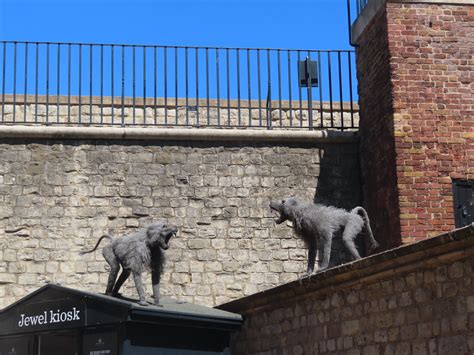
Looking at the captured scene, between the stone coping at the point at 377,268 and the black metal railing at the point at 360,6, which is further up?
the black metal railing at the point at 360,6

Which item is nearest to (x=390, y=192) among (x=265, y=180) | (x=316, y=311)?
(x=265, y=180)

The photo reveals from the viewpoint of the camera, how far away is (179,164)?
1404 cm

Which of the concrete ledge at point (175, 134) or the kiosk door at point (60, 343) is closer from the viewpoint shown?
the kiosk door at point (60, 343)

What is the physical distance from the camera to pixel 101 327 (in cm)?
939

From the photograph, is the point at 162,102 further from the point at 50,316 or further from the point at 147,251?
the point at 50,316

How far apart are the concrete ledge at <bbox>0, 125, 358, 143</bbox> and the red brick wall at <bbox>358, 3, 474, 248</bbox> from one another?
1053 mm

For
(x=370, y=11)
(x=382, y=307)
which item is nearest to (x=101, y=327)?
(x=382, y=307)

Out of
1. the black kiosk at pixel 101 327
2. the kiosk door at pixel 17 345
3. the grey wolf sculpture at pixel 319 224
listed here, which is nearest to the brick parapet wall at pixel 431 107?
the grey wolf sculpture at pixel 319 224

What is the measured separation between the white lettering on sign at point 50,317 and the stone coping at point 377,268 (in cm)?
219

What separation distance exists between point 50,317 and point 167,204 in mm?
4382

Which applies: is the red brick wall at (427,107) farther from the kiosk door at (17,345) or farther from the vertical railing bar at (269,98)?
the kiosk door at (17,345)

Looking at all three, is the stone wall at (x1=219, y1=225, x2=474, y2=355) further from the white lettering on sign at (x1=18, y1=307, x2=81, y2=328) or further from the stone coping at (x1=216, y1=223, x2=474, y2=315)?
the white lettering on sign at (x1=18, y1=307, x2=81, y2=328)

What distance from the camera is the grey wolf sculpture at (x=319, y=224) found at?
10406 mm

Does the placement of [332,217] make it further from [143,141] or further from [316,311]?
[143,141]
